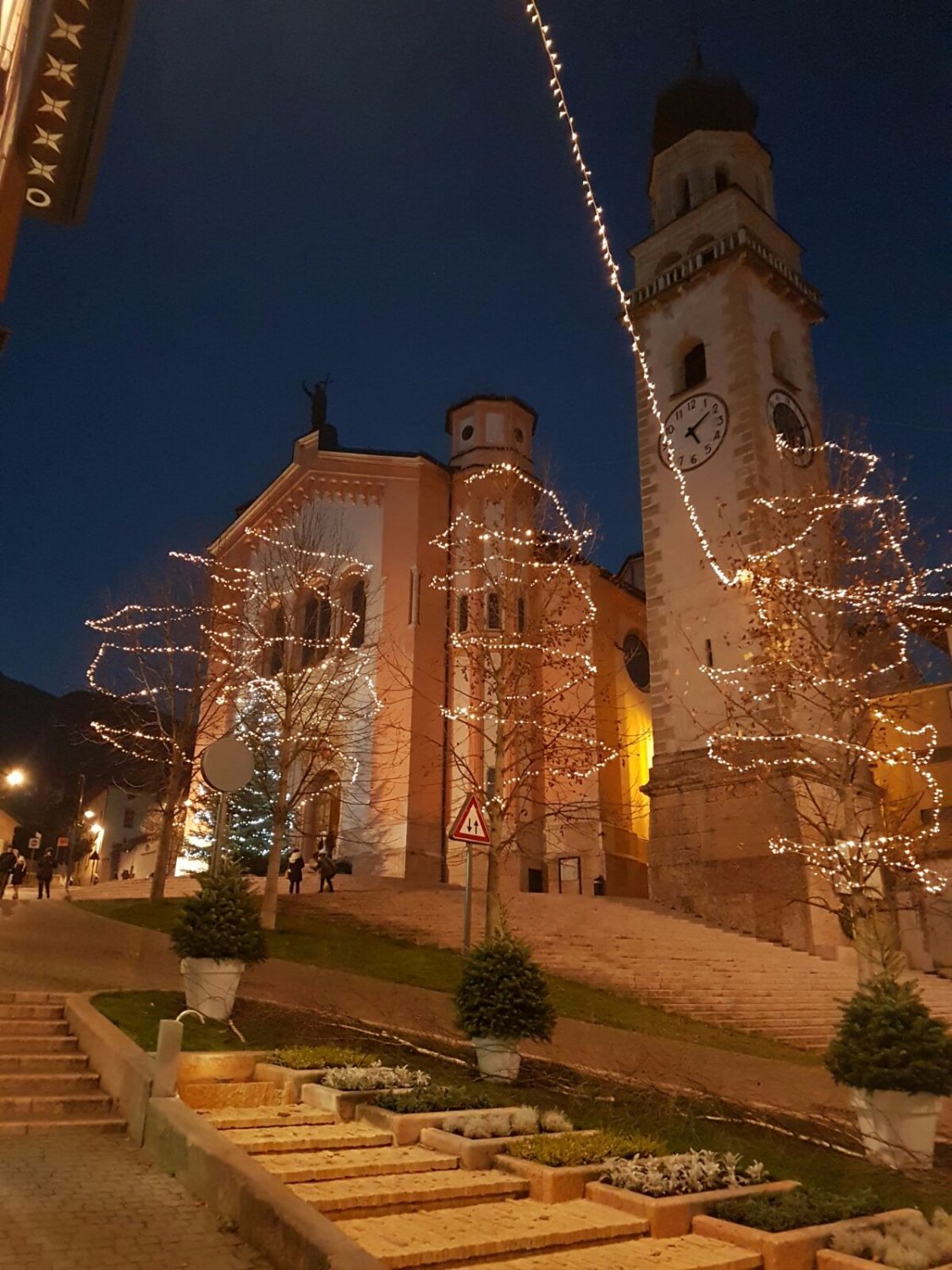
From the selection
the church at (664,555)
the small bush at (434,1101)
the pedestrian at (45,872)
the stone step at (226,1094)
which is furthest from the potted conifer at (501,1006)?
the pedestrian at (45,872)

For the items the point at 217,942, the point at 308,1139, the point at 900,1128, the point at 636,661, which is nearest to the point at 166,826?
the point at 217,942

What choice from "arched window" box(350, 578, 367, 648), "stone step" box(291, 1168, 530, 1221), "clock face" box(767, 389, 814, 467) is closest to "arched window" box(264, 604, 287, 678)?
"arched window" box(350, 578, 367, 648)

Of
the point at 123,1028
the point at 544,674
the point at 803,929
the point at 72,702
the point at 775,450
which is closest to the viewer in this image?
the point at 123,1028

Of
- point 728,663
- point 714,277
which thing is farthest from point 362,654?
point 714,277

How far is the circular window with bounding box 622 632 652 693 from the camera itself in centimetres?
3650

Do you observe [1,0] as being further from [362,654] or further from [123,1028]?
[362,654]

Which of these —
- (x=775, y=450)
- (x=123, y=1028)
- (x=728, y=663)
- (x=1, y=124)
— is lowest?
(x=123, y=1028)

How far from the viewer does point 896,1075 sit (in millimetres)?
8273

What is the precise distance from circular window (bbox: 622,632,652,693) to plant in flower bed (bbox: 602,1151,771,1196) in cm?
2954

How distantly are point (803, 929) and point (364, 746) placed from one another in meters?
12.8

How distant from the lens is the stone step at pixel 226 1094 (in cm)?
786

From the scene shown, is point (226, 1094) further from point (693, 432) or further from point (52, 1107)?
point (693, 432)

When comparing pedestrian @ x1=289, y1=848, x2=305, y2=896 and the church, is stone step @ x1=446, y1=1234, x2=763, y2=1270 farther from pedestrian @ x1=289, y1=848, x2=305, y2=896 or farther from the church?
pedestrian @ x1=289, y1=848, x2=305, y2=896

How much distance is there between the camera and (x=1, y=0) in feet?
19.7
